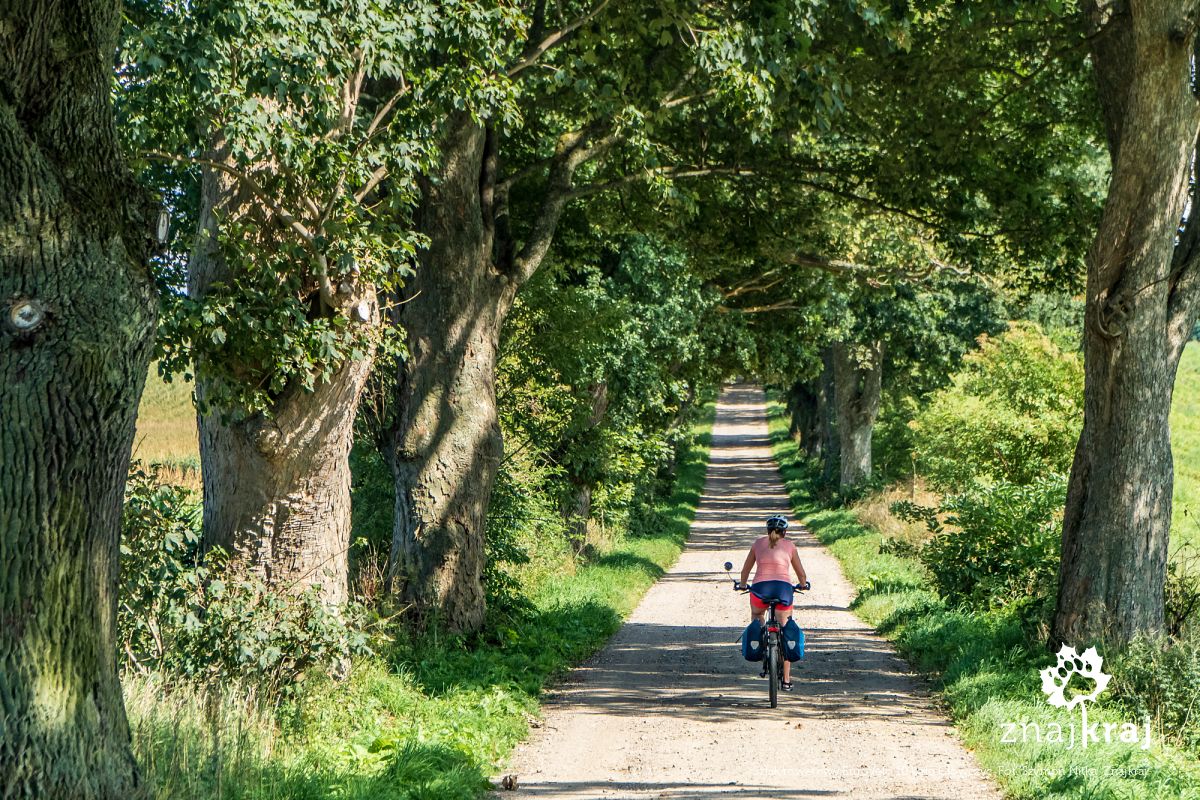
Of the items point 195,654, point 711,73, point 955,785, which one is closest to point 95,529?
point 195,654

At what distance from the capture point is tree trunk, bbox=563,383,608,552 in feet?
79.8

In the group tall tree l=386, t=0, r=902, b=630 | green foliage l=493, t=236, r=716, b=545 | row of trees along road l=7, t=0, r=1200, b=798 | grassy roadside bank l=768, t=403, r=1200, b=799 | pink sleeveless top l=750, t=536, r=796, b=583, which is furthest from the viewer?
green foliage l=493, t=236, r=716, b=545

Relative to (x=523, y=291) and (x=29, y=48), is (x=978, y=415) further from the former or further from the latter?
(x=29, y=48)

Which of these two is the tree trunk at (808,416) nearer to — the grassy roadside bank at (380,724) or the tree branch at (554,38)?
the grassy roadside bank at (380,724)

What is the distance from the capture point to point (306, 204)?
384 inches

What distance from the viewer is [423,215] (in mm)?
13359

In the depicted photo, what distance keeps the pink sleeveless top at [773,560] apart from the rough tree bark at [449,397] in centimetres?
323

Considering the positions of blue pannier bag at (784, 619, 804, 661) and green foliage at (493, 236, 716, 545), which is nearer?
blue pannier bag at (784, 619, 804, 661)

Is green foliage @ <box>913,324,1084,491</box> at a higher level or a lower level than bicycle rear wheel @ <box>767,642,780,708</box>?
higher

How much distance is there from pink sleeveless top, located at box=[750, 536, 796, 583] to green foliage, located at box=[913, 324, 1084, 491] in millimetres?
10956

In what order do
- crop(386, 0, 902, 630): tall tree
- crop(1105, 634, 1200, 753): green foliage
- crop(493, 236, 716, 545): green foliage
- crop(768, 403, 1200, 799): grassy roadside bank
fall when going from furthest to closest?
crop(493, 236, 716, 545): green foliage
crop(386, 0, 902, 630): tall tree
crop(1105, 634, 1200, 753): green foliage
crop(768, 403, 1200, 799): grassy roadside bank

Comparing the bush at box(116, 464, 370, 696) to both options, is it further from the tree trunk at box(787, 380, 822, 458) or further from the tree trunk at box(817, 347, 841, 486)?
the tree trunk at box(787, 380, 822, 458)

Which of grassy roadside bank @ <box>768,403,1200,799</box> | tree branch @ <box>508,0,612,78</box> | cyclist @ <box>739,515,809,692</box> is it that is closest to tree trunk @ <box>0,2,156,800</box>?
grassy roadside bank @ <box>768,403,1200,799</box>

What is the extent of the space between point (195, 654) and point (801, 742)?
→ 15.8 ft
